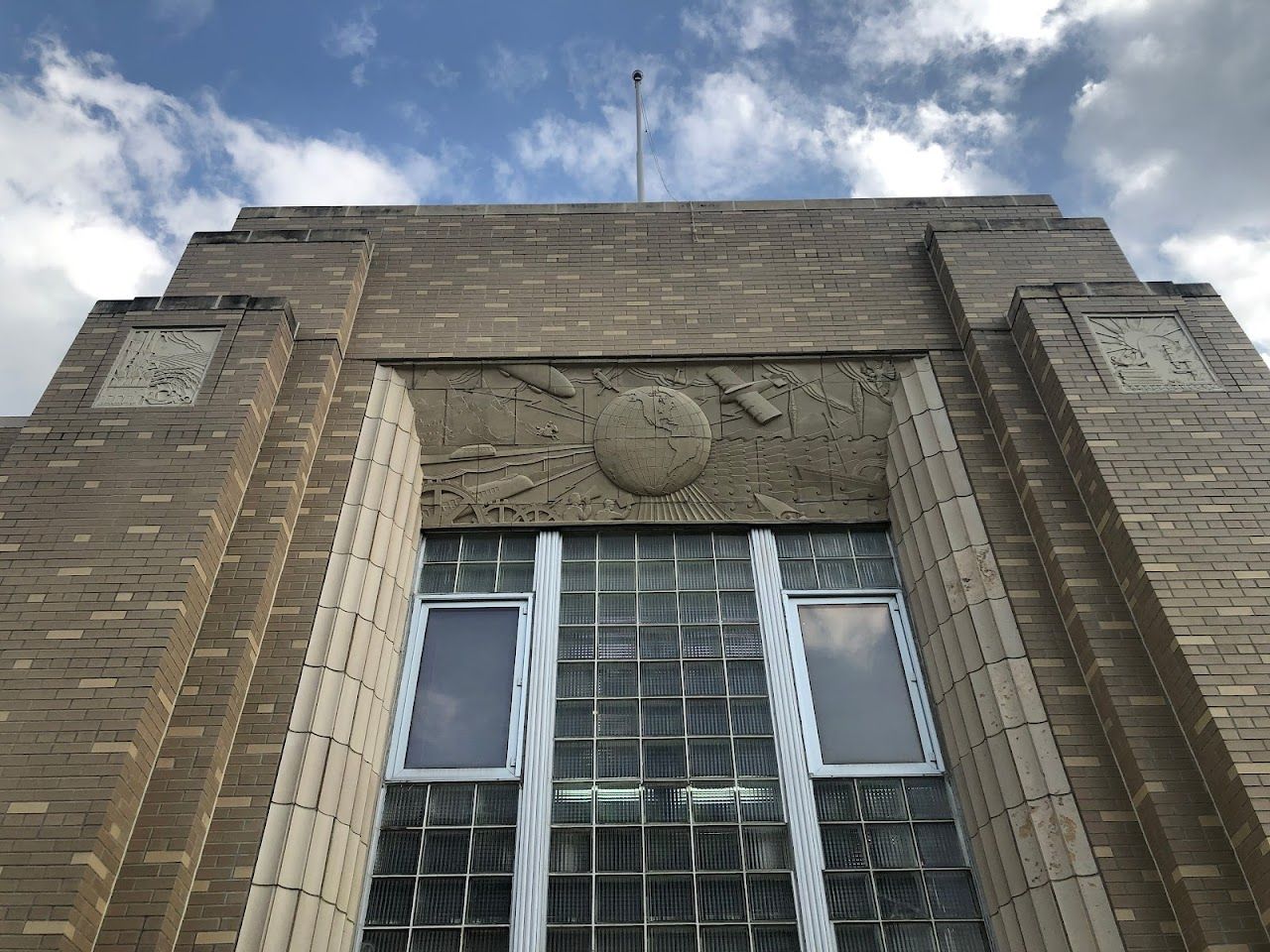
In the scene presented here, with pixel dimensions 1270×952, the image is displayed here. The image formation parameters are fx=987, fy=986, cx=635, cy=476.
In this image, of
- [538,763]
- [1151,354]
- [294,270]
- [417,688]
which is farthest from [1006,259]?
[294,270]

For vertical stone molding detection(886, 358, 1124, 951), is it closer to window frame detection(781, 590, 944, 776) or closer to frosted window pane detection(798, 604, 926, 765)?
window frame detection(781, 590, 944, 776)

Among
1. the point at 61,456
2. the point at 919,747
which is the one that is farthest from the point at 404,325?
the point at 919,747

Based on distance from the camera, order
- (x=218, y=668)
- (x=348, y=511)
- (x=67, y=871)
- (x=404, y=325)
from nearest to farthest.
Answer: (x=67, y=871), (x=218, y=668), (x=348, y=511), (x=404, y=325)

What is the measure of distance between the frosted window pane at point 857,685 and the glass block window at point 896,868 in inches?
11.2

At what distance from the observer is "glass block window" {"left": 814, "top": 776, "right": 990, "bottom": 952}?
22.0ft

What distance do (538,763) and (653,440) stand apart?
3.18 meters

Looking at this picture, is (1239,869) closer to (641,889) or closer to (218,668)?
(641,889)

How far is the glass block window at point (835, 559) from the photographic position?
8742 millimetres

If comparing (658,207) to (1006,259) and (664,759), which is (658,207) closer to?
(1006,259)

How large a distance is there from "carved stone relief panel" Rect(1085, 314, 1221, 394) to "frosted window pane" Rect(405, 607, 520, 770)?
5.69m

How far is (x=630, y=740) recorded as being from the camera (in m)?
7.72

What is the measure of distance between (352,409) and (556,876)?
→ 4.59 m

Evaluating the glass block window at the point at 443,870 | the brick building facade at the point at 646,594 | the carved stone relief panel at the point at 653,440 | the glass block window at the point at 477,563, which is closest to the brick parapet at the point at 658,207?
the brick building facade at the point at 646,594

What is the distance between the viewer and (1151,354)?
8688 mm
